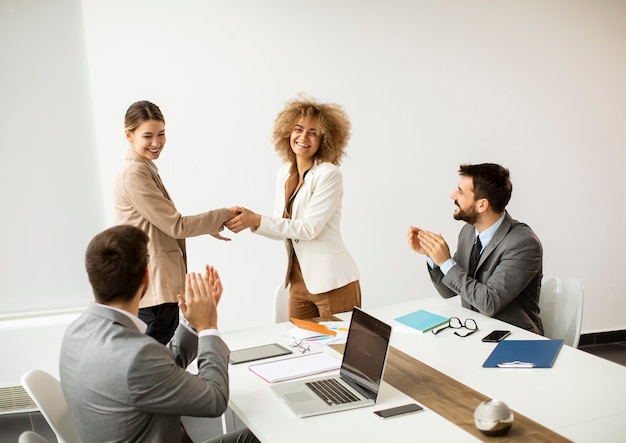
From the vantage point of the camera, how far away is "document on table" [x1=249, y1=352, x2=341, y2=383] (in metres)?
2.27

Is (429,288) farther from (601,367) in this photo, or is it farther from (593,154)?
(601,367)

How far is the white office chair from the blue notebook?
0.61 m

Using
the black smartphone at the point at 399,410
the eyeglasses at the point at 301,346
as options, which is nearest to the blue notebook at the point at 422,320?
the eyeglasses at the point at 301,346

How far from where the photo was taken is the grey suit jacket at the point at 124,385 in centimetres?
171

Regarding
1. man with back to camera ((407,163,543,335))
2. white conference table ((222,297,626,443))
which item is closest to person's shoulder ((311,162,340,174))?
man with back to camera ((407,163,543,335))

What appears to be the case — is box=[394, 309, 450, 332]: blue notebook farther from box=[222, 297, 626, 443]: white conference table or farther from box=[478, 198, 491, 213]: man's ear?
box=[478, 198, 491, 213]: man's ear

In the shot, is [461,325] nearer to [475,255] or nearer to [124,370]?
[475,255]

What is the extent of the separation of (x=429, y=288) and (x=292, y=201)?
5.77 feet

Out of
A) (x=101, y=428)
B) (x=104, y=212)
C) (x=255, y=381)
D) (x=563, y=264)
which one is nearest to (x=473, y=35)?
(x=563, y=264)

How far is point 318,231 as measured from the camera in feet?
10.6

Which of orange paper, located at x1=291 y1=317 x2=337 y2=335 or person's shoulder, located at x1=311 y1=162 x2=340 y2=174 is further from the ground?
person's shoulder, located at x1=311 y1=162 x2=340 y2=174

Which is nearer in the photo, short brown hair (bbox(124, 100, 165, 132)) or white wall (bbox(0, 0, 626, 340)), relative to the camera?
short brown hair (bbox(124, 100, 165, 132))

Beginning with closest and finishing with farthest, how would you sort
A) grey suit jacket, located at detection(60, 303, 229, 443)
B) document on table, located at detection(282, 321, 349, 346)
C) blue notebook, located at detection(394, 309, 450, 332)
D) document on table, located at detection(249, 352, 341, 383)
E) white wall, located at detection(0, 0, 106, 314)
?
1. grey suit jacket, located at detection(60, 303, 229, 443)
2. document on table, located at detection(249, 352, 341, 383)
3. document on table, located at detection(282, 321, 349, 346)
4. blue notebook, located at detection(394, 309, 450, 332)
5. white wall, located at detection(0, 0, 106, 314)

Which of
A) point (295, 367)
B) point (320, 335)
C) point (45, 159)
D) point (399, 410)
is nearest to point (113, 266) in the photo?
point (295, 367)
